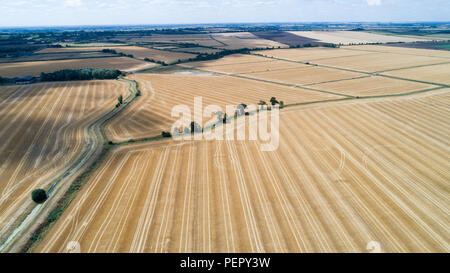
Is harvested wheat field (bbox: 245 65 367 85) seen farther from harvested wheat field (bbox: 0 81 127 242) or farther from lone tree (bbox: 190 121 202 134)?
harvested wheat field (bbox: 0 81 127 242)

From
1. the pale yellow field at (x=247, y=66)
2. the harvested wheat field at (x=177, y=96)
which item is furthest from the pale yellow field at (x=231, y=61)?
the harvested wheat field at (x=177, y=96)

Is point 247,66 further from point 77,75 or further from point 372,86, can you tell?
point 77,75

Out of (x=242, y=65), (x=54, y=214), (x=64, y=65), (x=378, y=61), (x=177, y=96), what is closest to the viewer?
(x=54, y=214)

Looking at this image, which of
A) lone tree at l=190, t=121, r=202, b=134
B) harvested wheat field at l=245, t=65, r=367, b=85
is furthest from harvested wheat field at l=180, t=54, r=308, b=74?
lone tree at l=190, t=121, r=202, b=134

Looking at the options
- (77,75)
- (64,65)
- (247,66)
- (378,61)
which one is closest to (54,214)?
(77,75)

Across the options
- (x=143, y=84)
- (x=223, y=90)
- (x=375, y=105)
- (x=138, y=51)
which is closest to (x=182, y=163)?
(x=223, y=90)
